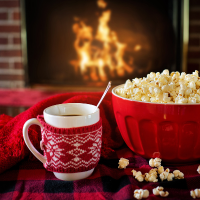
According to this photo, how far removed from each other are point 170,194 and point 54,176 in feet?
0.79

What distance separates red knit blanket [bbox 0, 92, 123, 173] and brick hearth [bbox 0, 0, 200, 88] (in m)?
1.39

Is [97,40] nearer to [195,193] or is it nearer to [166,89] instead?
[166,89]

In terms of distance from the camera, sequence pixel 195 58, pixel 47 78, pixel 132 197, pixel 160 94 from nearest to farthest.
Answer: pixel 132 197
pixel 160 94
pixel 195 58
pixel 47 78

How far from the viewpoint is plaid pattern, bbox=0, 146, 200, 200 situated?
1.63ft

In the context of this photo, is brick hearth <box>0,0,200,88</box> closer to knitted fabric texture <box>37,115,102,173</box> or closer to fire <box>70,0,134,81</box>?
fire <box>70,0,134,81</box>

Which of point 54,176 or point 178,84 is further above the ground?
point 178,84

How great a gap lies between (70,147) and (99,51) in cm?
165

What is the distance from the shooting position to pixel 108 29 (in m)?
2.06

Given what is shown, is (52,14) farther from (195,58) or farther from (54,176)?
(54,176)

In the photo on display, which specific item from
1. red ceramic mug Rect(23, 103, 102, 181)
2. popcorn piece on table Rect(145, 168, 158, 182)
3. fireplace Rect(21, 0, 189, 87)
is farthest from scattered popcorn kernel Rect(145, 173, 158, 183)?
fireplace Rect(21, 0, 189, 87)

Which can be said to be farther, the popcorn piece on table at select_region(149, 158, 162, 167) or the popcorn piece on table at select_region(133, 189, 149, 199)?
the popcorn piece on table at select_region(149, 158, 162, 167)

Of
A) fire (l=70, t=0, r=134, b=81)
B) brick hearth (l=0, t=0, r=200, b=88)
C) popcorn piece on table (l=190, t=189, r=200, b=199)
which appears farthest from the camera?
fire (l=70, t=0, r=134, b=81)

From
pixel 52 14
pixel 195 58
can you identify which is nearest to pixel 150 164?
pixel 195 58

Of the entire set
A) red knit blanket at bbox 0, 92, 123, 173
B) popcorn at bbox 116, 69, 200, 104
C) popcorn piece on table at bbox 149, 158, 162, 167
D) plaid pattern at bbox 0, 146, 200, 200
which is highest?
popcorn at bbox 116, 69, 200, 104
